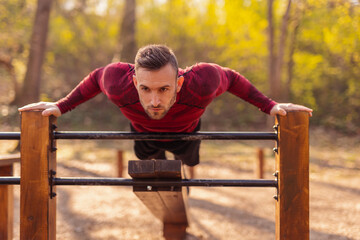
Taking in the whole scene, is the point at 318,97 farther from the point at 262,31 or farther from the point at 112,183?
the point at 112,183

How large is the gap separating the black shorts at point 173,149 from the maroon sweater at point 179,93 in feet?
1.66

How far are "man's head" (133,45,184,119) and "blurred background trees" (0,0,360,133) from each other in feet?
34.6

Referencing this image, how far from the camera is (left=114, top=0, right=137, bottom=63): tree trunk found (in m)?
12.8

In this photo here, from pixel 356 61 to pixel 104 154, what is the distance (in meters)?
9.28

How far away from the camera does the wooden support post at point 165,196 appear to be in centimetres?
179

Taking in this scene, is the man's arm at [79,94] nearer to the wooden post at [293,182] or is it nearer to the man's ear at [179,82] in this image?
the man's ear at [179,82]

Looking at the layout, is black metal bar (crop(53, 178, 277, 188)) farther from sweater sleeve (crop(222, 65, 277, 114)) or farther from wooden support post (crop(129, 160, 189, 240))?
sweater sleeve (crop(222, 65, 277, 114))

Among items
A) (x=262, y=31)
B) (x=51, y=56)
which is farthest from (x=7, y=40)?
(x=262, y=31)

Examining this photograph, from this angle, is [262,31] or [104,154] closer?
[104,154]

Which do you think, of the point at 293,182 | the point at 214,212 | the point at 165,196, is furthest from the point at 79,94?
the point at 214,212

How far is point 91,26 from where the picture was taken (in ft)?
45.9

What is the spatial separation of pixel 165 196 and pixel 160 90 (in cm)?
69

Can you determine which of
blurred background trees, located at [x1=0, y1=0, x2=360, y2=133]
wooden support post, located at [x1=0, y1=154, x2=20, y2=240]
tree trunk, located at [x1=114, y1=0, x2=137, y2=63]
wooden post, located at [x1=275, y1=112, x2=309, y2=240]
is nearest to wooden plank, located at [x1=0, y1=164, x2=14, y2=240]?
wooden support post, located at [x1=0, y1=154, x2=20, y2=240]

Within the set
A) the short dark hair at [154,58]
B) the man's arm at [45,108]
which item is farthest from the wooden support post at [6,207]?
the short dark hair at [154,58]
